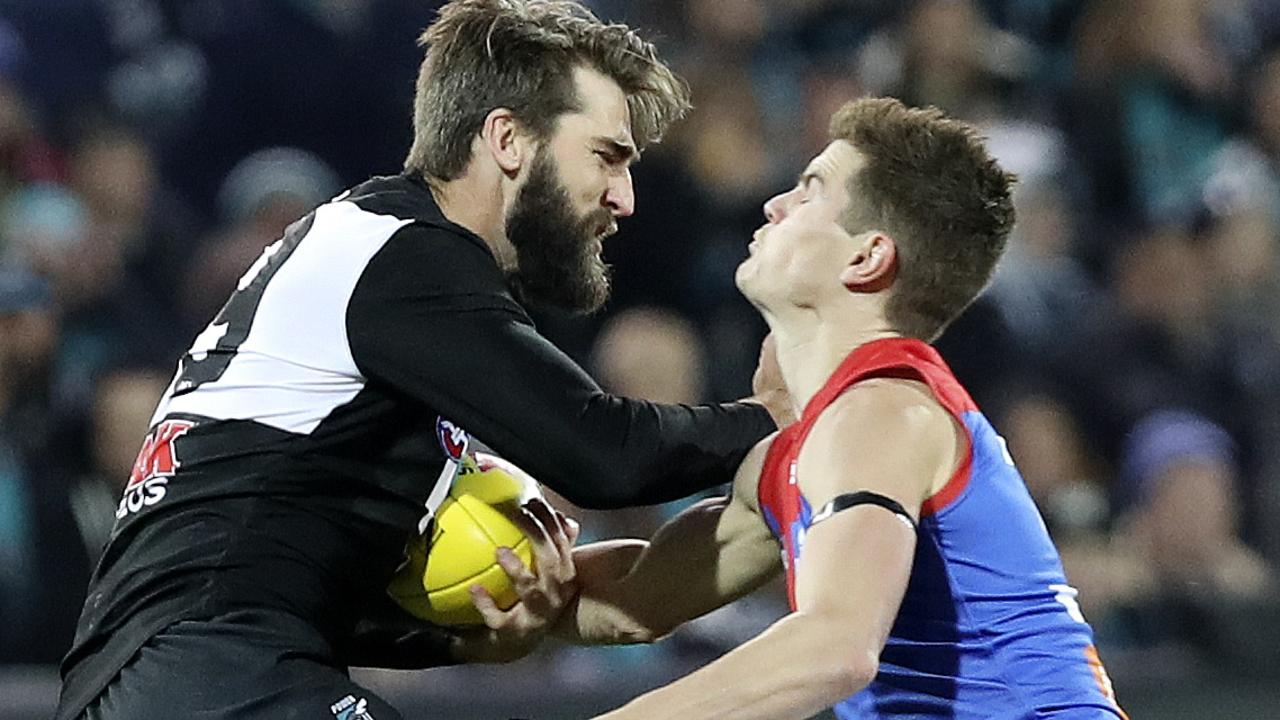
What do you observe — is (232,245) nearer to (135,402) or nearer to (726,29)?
(135,402)

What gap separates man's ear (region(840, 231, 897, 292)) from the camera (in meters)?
3.52

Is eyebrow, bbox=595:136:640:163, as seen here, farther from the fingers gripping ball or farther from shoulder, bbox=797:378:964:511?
shoulder, bbox=797:378:964:511

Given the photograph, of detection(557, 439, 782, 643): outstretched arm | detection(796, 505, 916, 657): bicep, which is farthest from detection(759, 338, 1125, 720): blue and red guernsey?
detection(557, 439, 782, 643): outstretched arm

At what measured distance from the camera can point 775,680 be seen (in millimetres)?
2803

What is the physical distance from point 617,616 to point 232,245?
311cm

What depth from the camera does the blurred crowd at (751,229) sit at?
629 cm

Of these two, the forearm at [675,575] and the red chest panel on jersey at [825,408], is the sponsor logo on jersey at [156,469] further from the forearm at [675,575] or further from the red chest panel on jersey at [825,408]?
the red chest panel on jersey at [825,408]

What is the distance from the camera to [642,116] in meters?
3.98

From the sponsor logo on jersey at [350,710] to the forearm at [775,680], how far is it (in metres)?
0.78

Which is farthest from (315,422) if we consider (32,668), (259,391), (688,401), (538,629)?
(688,401)

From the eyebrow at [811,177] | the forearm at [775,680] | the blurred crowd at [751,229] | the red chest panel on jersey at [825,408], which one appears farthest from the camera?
the blurred crowd at [751,229]

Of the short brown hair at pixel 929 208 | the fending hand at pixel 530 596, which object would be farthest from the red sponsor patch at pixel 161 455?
the short brown hair at pixel 929 208

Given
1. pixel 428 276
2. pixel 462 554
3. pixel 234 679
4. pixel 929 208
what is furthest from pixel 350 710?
pixel 929 208

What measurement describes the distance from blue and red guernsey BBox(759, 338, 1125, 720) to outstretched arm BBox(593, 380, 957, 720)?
81 millimetres
